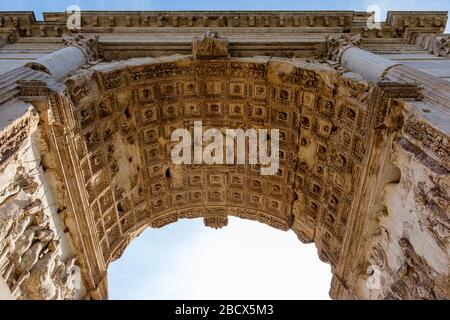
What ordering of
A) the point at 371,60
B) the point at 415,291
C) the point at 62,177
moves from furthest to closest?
the point at 371,60, the point at 62,177, the point at 415,291

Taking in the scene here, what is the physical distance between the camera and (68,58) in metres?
10.8

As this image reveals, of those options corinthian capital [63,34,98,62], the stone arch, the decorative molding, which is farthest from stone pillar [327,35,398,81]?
corinthian capital [63,34,98,62]

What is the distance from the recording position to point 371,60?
34.4ft

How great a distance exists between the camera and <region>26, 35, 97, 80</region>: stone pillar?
381 inches

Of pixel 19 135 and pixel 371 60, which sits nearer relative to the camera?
pixel 19 135

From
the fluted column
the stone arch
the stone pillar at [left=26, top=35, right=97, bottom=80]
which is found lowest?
the stone arch

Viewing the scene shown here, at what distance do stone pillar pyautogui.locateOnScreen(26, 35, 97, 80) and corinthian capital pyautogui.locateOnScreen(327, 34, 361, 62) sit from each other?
23.1 ft

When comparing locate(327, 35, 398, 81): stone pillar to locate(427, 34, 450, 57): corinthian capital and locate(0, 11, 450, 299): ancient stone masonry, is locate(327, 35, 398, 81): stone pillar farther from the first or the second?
locate(427, 34, 450, 57): corinthian capital

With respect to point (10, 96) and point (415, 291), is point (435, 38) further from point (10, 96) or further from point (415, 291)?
point (10, 96)

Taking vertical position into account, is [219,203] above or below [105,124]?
below
